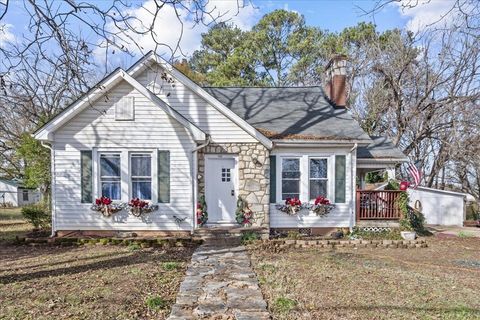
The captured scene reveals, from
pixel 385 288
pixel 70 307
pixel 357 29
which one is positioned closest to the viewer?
pixel 70 307

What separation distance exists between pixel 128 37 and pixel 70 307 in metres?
3.77

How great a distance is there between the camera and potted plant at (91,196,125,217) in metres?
9.59

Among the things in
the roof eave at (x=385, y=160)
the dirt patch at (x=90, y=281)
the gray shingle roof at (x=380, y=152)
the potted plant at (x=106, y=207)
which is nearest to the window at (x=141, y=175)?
the potted plant at (x=106, y=207)

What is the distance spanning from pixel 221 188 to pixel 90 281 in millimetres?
4943

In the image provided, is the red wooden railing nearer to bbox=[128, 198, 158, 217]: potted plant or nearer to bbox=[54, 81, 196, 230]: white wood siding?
bbox=[54, 81, 196, 230]: white wood siding

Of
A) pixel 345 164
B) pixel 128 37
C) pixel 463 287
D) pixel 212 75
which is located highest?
pixel 212 75

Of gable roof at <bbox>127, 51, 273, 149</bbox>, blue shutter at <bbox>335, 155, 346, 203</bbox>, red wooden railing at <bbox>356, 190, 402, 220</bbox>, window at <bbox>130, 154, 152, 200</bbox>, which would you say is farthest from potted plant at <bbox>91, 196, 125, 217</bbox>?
red wooden railing at <bbox>356, 190, 402, 220</bbox>

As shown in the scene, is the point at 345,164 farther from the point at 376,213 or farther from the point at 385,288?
the point at 385,288

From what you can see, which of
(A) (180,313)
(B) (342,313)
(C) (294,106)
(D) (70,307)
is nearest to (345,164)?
(C) (294,106)

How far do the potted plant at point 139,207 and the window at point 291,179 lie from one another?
3.84 m

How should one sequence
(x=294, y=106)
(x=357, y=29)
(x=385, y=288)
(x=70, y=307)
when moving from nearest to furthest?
(x=70, y=307), (x=385, y=288), (x=294, y=106), (x=357, y=29)

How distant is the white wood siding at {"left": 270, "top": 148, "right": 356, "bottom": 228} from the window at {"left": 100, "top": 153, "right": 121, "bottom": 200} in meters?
4.45

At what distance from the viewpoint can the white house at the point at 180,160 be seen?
31.7 feet

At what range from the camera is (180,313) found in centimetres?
455
